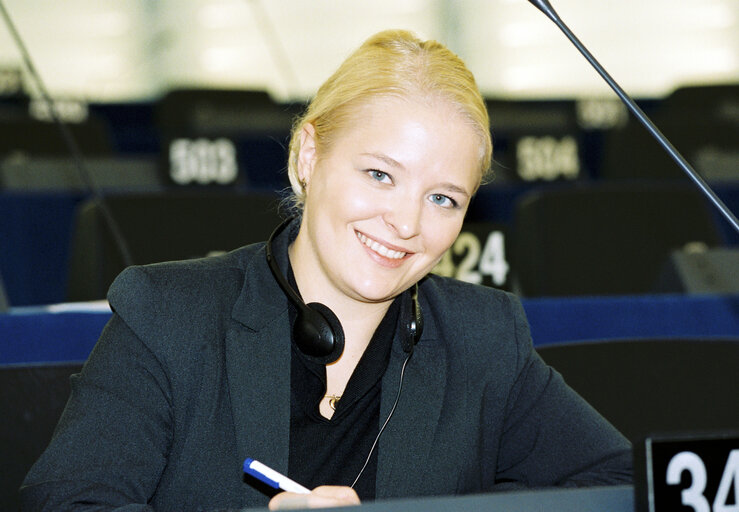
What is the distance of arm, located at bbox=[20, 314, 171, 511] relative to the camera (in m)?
1.09

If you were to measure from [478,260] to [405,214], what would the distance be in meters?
1.17

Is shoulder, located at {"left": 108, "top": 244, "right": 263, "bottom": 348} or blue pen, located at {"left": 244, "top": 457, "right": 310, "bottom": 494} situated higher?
shoulder, located at {"left": 108, "top": 244, "right": 263, "bottom": 348}

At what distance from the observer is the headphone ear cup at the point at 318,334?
1267 millimetres

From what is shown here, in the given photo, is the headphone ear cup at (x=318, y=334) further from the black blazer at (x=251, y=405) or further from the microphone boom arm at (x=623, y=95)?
the microphone boom arm at (x=623, y=95)

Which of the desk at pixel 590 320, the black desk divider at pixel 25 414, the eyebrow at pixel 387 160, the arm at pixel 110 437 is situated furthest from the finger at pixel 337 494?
the desk at pixel 590 320

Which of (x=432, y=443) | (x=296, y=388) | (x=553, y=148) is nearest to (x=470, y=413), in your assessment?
(x=432, y=443)

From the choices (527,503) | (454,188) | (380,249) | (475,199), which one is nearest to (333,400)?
(380,249)

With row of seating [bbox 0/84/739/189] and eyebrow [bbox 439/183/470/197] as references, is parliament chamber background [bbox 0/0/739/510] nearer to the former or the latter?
row of seating [bbox 0/84/739/189]

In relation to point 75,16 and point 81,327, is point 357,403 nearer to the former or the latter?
point 81,327

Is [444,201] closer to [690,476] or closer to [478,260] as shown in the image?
[690,476]

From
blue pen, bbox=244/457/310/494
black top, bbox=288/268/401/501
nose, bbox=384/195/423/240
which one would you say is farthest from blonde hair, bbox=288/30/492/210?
blue pen, bbox=244/457/310/494

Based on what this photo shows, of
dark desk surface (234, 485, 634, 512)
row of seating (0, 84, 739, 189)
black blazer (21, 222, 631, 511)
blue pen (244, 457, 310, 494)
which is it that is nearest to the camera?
dark desk surface (234, 485, 634, 512)

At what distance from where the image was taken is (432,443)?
133 centimetres

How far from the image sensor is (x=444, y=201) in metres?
1.29
